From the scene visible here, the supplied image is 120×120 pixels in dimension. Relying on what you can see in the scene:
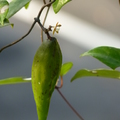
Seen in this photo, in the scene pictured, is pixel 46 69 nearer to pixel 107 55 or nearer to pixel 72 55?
pixel 107 55

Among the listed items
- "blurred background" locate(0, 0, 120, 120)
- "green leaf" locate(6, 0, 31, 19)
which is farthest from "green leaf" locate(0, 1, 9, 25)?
"blurred background" locate(0, 0, 120, 120)

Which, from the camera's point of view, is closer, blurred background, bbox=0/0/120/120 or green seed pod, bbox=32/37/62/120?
green seed pod, bbox=32/37/62/120

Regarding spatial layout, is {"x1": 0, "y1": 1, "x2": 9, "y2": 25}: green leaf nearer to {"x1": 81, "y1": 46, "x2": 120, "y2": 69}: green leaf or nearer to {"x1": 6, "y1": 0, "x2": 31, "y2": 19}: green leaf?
{"x1": 6, "y1": 0, "x2": 31, "y2": 19}: green leaf

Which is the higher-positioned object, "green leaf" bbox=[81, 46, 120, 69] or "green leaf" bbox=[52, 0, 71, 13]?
"green leaf" bbox=[52, 0, 71, 13]

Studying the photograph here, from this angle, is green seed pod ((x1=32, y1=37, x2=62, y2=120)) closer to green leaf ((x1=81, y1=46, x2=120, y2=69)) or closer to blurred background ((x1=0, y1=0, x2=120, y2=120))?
green leaf ((x1=81, y1=46, x2=120, y2=69))

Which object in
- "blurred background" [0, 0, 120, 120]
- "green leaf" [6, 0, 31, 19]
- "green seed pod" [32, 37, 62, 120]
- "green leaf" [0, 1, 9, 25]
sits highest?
"green leaf" [6, 0, 31, 19]

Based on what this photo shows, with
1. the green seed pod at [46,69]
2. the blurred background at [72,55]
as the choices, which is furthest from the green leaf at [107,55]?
the blurred background at [72,55]
